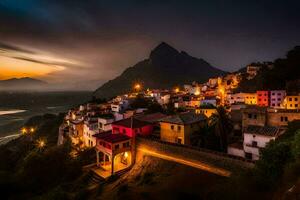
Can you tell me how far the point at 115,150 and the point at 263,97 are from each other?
143ft

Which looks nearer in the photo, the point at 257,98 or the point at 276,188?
the point at 276,188

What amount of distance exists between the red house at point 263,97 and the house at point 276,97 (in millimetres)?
1097

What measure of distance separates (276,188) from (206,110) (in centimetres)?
3060

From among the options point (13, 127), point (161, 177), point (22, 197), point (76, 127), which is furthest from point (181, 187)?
point (13, 127)

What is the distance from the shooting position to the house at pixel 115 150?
87.0ft

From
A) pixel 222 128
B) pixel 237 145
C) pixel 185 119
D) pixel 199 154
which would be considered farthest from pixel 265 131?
pixel 185 119

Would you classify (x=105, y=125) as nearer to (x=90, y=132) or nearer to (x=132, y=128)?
(x=90, y=132)

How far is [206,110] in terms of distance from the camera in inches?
1706

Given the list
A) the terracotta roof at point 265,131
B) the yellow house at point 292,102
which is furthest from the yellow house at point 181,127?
the yellow house at point 292,102

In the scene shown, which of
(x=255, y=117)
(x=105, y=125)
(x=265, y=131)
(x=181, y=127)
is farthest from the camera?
(x=105, y=125)

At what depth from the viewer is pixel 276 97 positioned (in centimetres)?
5175

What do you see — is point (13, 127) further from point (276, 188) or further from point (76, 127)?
point (276, 188)

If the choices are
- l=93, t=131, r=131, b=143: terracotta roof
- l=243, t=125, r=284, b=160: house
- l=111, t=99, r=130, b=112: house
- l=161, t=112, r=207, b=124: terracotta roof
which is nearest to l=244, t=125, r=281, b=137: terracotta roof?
l=243, t=125, r=284, b=160: house

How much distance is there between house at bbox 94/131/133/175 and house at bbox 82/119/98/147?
9.34 m
